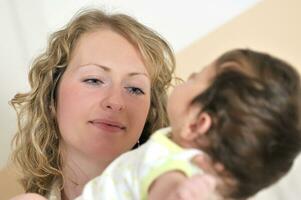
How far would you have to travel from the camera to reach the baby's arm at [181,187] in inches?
20.6

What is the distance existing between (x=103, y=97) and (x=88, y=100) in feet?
0.11

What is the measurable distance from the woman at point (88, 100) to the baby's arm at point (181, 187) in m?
0.43

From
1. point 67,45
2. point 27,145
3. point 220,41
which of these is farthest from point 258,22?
point 27,145

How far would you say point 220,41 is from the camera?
60.9 inches

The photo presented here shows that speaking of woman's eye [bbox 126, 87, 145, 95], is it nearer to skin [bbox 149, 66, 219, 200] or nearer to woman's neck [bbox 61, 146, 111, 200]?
woman's neck [bbox 61, 146, 111, 200]

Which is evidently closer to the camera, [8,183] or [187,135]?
[187,135]

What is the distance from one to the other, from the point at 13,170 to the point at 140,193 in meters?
0.99

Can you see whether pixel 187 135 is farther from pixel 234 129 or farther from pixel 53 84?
pixel 53 84

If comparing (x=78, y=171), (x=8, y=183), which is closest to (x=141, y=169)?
(x=78, y=171)

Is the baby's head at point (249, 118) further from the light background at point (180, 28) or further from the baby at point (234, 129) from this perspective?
the light background at point (180, 28)

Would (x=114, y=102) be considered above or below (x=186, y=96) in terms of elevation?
below

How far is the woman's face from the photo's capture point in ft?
3.31

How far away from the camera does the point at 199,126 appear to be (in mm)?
590

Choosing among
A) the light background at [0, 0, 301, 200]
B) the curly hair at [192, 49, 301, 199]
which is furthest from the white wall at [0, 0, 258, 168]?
the curly hair at [192, 49, 301, 199]
